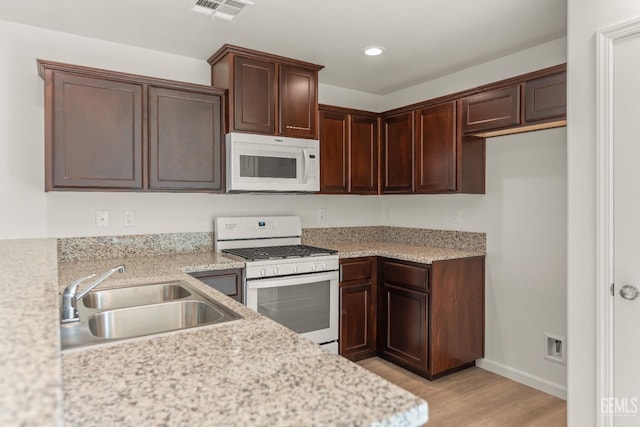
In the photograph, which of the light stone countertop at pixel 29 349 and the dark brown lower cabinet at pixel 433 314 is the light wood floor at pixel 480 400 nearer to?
the dark brown lower cabinet at pixel 433 314

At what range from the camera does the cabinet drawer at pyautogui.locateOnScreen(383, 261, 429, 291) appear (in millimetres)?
3003

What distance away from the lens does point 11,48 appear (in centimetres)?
253

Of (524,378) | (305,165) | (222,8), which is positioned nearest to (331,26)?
(222,8)

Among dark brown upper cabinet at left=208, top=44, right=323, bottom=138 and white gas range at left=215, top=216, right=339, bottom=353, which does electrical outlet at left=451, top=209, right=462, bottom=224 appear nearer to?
white gas range at left=215, top=216, right=339, bottom=353

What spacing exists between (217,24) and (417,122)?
1.74m

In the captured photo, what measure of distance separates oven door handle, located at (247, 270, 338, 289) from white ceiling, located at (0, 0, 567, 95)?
166 cm

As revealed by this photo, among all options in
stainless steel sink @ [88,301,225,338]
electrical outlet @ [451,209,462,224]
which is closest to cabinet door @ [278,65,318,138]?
electrical outlet @ [451,209,462,224]

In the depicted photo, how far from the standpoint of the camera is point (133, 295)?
1.94 metres

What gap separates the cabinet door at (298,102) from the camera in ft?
10.1

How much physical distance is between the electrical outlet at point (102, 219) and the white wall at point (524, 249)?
108 inches

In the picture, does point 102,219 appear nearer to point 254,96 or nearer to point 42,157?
point 42,157

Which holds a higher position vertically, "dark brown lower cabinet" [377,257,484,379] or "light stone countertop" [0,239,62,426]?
"light stone countertop" [0,239,62,426]
